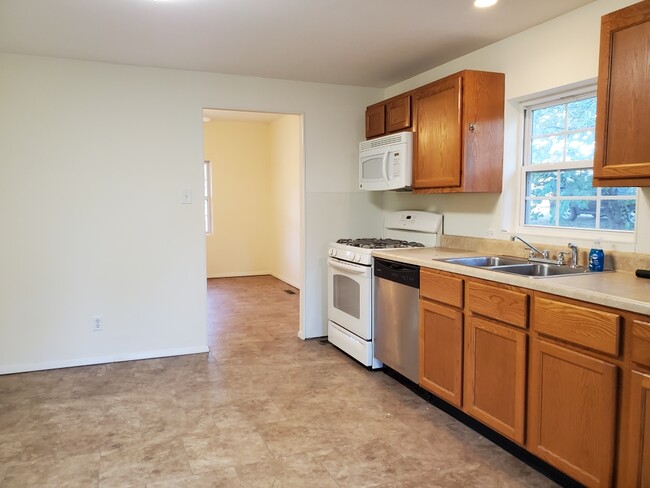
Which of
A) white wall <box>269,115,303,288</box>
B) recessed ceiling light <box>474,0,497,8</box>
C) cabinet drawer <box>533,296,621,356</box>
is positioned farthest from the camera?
white wall <box>269,115,303,288</box>

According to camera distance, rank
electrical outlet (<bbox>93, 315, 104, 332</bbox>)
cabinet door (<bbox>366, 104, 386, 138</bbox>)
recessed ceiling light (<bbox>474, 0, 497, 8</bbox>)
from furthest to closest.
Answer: cabinet door (<bbox>366, 104, 386, 138</bbox>), electrical outlet (<bbox>93, 315, 104, 332</bbox>), recessed ceiling light (<bbox>474, 0, 497, 8</bbox>)

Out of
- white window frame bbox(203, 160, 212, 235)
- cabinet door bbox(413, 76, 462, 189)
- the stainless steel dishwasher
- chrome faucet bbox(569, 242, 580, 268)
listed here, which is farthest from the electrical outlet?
white window frame bbox(203, 160, 212, 235)

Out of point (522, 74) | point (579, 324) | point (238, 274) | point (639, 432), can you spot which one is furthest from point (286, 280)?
point (639, 432)

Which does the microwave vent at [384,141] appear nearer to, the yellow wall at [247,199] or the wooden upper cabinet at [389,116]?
the wooden upper cabinet at [389,116]

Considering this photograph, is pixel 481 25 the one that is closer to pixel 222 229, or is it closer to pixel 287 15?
pixel 287 15

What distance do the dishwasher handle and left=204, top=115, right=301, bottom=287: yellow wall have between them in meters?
3.98

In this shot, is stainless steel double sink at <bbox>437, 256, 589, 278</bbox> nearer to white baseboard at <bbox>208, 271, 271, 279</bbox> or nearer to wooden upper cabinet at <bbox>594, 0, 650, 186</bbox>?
wooden upper cabinet at <bbox>594, 0, 650, 186</bbox>

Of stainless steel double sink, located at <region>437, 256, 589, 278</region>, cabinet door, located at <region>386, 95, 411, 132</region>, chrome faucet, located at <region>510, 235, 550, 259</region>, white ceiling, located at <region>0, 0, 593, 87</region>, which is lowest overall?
stainless steel double sink, located at <region>437, 256, 589, 278</region>

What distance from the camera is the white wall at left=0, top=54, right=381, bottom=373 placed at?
362cm

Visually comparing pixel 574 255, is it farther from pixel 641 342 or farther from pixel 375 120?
pixel 375 120

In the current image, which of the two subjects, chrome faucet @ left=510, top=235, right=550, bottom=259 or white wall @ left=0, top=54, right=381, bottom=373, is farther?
white wall @ left=0, top=54, right=381, bottom=373

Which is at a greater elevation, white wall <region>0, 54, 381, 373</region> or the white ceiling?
the white ceiling

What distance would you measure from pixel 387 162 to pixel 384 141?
19 cm

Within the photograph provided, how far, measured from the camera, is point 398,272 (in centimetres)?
329
